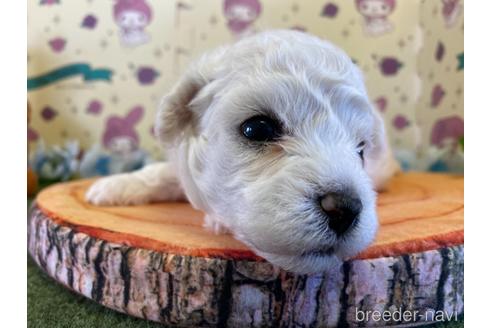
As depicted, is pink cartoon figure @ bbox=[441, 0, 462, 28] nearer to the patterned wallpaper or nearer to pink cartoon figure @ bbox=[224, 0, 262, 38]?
the patterned wallpaper

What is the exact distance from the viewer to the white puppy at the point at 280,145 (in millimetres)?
875

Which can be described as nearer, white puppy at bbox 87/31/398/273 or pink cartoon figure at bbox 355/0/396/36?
white puppy at bbox 87/31/398/273

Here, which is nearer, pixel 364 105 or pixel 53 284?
pixel 364 105

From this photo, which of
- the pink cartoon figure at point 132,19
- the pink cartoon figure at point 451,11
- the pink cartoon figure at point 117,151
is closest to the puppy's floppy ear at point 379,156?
the pink cartoon figure at point 451,11

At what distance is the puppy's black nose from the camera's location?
854mm

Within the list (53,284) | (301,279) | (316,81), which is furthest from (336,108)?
(53,284)

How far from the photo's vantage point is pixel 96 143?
1928mm

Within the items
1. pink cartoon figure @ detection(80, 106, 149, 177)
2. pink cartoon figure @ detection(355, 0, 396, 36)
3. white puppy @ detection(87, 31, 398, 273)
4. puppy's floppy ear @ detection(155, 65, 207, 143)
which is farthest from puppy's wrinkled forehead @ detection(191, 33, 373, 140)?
pink cartoon figure @ detection(80, 106, 149, 177)

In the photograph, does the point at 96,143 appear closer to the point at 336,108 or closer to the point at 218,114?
the point at 218,114

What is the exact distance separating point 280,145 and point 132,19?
32.1 inches

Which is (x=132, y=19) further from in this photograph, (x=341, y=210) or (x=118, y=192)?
(x=341, y=210)

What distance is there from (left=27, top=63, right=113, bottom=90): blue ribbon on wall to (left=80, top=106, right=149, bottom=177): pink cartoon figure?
8.6 inches

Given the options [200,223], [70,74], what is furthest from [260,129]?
[70,74]

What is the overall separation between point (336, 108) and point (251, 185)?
275mm
